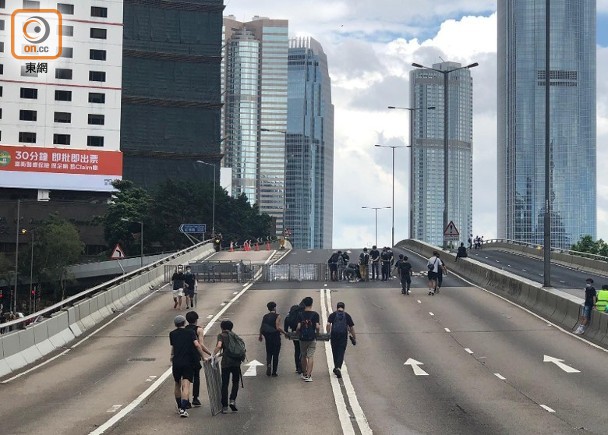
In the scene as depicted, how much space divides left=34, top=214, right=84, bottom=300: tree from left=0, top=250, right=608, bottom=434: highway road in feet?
178

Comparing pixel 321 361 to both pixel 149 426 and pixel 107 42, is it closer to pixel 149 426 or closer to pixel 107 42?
pixel 149 426

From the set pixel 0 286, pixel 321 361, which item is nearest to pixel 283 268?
pixel 321 361

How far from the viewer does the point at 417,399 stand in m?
16.6

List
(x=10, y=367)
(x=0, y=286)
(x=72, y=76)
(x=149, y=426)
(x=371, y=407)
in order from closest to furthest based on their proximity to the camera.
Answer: (x=149, y=426) < (x=371, y=407) < (x=10, y=367) < (x=0, y=286) < (x=72, y=76)

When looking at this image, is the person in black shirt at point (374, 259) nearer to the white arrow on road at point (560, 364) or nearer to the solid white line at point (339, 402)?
the solid white line at point (339, 402)

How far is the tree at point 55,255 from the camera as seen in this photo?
279 feet

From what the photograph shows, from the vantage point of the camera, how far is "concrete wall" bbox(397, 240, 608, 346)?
25688mm

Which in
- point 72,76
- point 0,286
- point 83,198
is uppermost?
point 72,76

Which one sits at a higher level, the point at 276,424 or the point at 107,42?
the point at 107,42

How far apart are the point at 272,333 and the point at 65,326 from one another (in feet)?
36.5

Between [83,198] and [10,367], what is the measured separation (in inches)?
3645

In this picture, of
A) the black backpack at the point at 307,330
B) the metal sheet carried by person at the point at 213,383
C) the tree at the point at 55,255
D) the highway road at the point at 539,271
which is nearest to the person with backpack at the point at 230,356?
the metal sheet carried by person at the point at 213,383

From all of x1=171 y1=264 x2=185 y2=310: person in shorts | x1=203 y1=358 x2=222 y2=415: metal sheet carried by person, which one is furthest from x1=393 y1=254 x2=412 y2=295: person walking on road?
x1=203 y1=358 x2=222 y2=415: metal sheet carried by person

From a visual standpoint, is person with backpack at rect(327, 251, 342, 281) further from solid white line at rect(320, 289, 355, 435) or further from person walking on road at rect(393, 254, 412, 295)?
solid white line at rect(320, 289, 355, 435)
